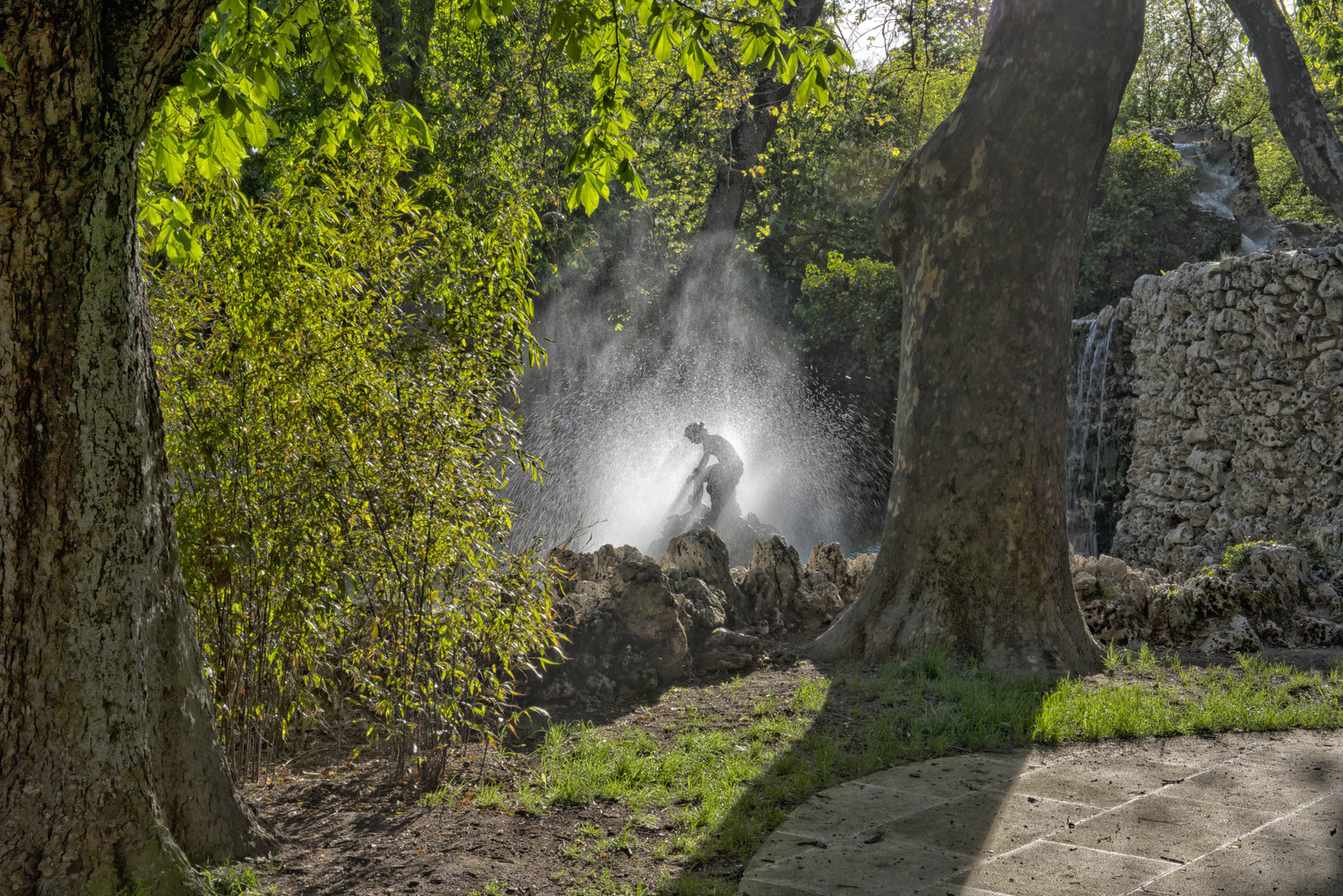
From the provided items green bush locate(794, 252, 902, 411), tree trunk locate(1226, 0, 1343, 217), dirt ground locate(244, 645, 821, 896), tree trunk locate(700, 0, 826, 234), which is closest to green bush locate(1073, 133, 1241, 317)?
green bush locate(794, 252, 902, 411)

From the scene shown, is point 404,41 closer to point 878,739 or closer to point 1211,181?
point 878,739

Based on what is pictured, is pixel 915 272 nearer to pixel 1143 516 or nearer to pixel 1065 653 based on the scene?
pixel 1065 653

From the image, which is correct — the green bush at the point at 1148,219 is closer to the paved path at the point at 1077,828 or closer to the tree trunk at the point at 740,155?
the tree trunk at the point at 740,155

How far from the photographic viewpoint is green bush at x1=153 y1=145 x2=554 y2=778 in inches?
140

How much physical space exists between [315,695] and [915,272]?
4.51 m

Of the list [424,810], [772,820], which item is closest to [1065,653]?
[772,820]

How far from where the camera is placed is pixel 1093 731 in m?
4.61

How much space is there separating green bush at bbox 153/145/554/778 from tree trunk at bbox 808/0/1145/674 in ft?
9.75

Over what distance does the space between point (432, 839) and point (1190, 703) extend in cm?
395

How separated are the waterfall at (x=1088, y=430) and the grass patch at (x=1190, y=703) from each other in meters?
6.90

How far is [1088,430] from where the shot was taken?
1279 cm

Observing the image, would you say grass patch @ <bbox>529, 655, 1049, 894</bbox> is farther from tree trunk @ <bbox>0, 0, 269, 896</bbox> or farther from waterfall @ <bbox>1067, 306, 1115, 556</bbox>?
waterfall @ <bbox>1067, 306, 1115, 556</bbox>

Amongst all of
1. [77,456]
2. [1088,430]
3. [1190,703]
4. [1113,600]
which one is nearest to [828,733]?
[1190,703]

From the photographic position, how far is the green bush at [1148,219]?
1636 centimetres
